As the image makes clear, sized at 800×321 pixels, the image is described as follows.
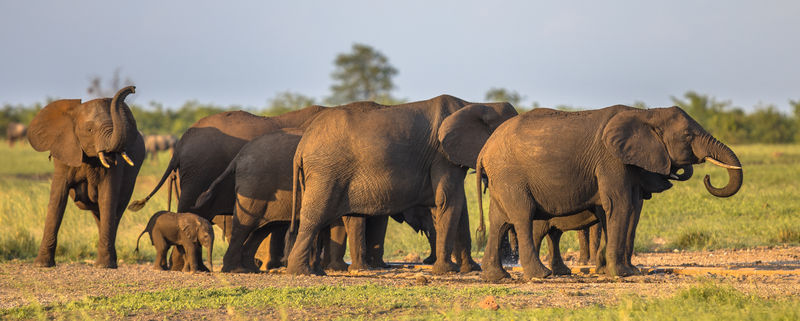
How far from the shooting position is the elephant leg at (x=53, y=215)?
13867mm

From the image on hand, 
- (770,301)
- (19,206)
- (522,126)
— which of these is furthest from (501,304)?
(19,206)

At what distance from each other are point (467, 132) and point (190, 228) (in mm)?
3467

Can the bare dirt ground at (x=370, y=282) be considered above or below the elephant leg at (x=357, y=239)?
below

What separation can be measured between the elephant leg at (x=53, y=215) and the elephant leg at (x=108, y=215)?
0.46m

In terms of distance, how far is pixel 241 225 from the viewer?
13.3 m

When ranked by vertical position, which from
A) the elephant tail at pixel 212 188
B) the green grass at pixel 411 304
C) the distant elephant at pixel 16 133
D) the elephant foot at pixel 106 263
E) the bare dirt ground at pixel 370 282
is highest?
the distant elephant at pixel 16 133

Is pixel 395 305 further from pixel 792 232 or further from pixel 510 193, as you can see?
pixel 792 232

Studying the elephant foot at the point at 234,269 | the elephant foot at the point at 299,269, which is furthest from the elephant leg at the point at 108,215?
the elephant foot at the point at 299,269

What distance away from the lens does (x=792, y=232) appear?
54.8ft

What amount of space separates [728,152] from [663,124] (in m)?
0.72

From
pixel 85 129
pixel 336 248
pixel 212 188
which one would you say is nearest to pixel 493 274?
pixel 336 248

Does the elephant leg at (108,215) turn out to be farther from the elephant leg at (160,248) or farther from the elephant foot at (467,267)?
the elephant foot at (467,267)

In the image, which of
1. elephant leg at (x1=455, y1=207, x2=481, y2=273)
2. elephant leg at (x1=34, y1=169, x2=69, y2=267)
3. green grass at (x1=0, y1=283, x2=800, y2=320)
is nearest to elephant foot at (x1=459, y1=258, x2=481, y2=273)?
elephant leg at (x1=455, y1=207, x2=481, y2=273)

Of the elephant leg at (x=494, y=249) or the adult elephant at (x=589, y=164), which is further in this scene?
the elephant leg at (x=494, y=249)
